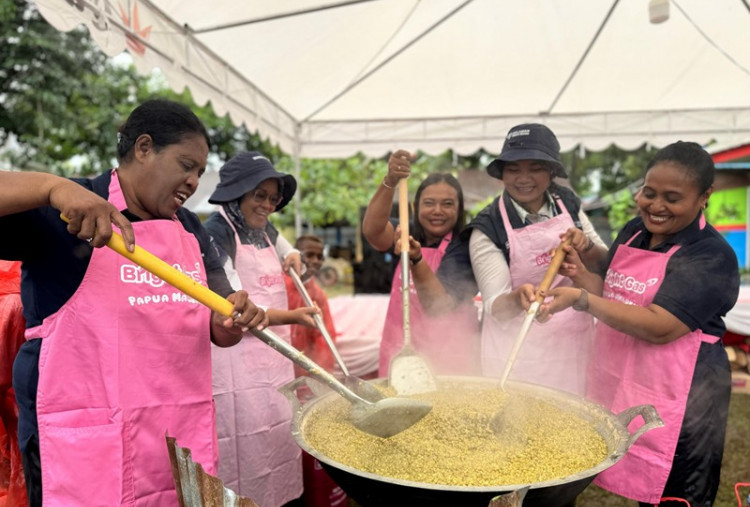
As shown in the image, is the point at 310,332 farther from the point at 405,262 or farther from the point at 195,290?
the point at 195,290

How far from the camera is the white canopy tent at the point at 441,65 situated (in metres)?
3.28

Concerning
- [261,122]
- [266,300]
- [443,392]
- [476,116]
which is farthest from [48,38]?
[443,392]

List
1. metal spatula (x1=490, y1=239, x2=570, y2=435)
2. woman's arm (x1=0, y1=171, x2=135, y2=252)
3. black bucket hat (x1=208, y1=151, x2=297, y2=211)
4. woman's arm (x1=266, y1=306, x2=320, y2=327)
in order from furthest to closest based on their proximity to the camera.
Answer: black bucket hat (x1=208, y1=151, x2=297, y2=211), woman's arm (x1=266, y1=306, x2=320, y2=327), metal spatula (x1=490, y1=239, x2=570, y2=435), woman's arm (x1=0, y1=171, x2=135, y2=252)

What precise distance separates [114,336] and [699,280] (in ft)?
5.70

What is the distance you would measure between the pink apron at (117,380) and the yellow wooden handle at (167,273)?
0.63 feet

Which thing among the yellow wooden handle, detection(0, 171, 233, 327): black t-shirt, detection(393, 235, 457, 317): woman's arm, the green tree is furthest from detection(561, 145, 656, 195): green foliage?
detection(0, 171, 233, 327): black t-shirt

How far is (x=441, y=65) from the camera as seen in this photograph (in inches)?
186

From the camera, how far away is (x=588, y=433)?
1.39m

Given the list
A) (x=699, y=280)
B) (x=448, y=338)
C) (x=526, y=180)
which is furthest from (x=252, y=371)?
(x=699, y=280)

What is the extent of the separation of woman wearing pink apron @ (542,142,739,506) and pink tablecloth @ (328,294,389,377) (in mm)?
1600

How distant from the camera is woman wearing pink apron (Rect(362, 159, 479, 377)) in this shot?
232cm

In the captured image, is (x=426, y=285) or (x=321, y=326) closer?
(x=321, y=326)

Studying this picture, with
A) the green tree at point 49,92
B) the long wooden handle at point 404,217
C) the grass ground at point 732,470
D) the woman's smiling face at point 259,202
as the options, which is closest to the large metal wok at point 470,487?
the long wooden handle at point 404,217

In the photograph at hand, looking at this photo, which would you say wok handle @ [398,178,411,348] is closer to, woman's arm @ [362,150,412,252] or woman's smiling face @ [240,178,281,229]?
woman's arm @ [362,150,412,252]
